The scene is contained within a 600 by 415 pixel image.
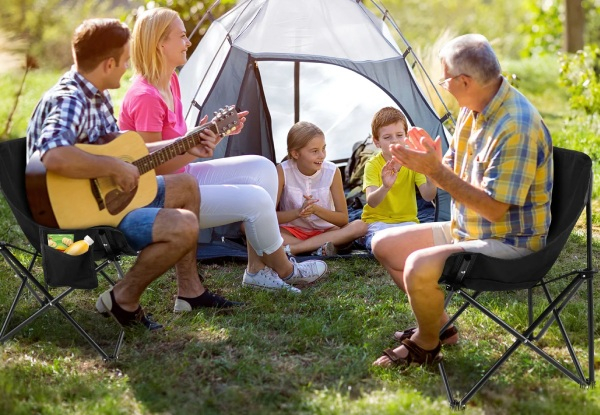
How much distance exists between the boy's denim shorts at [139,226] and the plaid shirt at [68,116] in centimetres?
A: 31

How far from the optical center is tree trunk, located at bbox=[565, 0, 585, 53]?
1010 centimetres

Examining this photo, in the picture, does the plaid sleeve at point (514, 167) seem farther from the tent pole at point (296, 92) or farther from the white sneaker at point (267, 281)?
the tent pole at point (296, 92)

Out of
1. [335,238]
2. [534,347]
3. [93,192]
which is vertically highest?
[93,192]

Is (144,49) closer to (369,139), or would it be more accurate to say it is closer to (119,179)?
(119,179)

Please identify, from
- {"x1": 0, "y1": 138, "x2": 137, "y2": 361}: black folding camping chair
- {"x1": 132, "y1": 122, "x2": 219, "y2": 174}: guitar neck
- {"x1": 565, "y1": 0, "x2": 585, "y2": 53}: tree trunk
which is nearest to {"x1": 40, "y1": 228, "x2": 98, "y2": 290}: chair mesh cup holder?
{"x1": 0, "y1": 138, "x2": 137, "y2": 361}: black folding camping chair

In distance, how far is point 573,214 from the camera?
268cm

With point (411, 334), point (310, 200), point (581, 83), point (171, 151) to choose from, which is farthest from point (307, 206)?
point (581, 83)

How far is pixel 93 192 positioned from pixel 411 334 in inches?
49.5

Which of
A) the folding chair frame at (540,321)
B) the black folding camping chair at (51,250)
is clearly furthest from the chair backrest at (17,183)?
the folding chair frame at (540,321)

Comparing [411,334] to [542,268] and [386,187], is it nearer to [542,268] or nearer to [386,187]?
[542,268]

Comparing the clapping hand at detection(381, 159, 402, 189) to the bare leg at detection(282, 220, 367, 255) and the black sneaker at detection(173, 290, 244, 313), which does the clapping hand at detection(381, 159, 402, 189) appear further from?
the black sneaker at detection(173, 290, 244, 313)

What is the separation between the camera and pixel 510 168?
8.48ft

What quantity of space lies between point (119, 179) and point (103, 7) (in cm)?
960

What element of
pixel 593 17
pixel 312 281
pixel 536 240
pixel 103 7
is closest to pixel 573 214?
pixel 536 240
